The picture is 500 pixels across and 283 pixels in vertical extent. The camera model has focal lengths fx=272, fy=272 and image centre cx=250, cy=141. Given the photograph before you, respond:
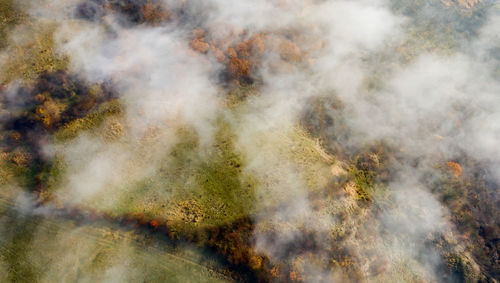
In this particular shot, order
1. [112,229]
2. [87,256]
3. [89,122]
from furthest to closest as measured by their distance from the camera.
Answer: [89,122] → [112,229] → [87,256]

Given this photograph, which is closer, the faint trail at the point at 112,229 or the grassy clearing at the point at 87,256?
the grassy clearing at the point at 87,256

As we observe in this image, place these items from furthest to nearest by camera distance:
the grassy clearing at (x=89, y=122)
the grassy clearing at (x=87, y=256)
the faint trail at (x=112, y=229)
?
1. the grassy clearing at (x=89, y=122)
2. the faint trail at (x=112, y=229)
3. the grassy clearing at (x=87, y=256)

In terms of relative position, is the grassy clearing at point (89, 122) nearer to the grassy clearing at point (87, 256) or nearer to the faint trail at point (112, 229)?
the faint trail at point (112, 229)

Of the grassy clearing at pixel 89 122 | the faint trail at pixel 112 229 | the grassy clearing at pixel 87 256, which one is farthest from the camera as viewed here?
the grassy clearing at pixel 89 122

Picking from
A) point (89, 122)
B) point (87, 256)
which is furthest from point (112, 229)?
point (89, 122)

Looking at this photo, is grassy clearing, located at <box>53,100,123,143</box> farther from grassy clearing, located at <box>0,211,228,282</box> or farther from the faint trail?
grassy clearing, located at <box>0,211,228,282</box>

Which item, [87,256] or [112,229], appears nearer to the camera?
[87,256]

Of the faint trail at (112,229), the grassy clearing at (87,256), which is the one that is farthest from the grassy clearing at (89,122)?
the grassy clearing at (87,256)

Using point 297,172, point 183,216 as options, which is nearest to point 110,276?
point 183,216

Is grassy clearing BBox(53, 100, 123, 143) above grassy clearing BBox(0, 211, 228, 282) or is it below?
above

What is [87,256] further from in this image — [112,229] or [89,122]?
[89,122]

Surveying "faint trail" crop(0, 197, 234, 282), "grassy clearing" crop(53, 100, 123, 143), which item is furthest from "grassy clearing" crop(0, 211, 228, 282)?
"grassy clearing" crop(53, 100, 123, 143)
